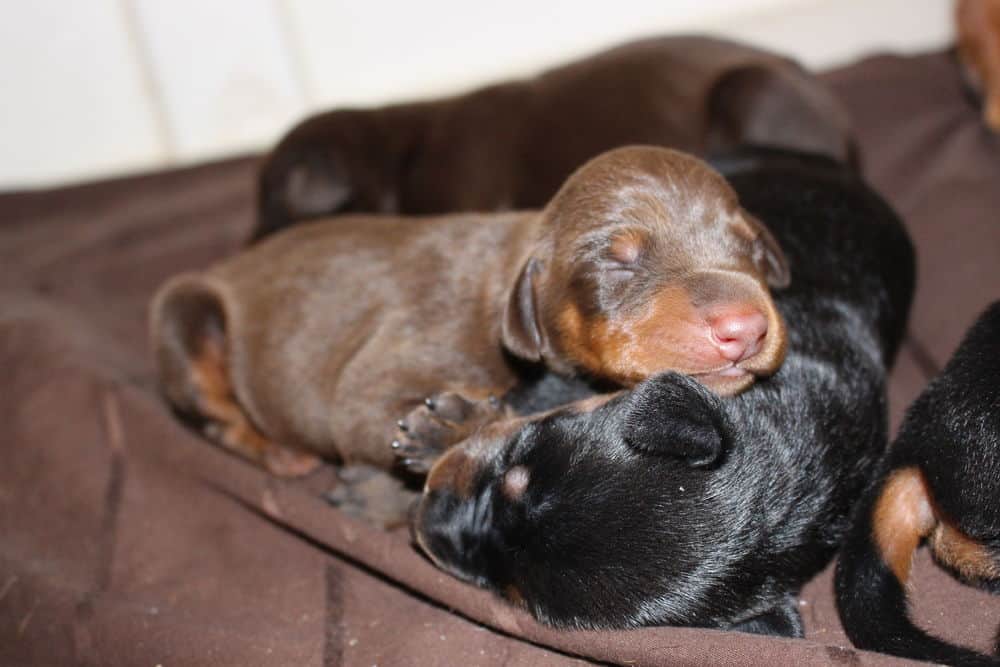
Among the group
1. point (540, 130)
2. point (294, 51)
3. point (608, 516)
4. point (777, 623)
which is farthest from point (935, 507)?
point (294, 51)

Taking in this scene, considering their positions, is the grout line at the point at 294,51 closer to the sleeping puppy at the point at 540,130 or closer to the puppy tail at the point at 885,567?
the sleeping puppy at the point at 540,130

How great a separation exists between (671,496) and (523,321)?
2.18 feet

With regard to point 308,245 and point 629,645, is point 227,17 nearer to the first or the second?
point 308,245

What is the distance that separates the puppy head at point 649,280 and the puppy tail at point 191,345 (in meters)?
1.38

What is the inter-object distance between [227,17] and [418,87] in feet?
3.26

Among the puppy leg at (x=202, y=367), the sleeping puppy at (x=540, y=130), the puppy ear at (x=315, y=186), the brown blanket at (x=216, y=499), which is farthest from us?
the puppy ear at (x=315, y=186)

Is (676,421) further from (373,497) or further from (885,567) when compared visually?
(373,497)

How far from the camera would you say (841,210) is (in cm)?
346

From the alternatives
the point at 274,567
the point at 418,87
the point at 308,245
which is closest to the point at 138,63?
the point at 418,87

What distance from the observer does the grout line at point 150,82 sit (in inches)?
207

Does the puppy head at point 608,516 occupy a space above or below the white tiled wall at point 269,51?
below

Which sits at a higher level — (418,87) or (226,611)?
(418,87)

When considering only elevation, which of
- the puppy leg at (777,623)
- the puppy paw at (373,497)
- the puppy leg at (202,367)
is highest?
the puppy leg at (202,367)

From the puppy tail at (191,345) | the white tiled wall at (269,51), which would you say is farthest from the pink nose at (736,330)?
the white tiled wall at (269,51)
